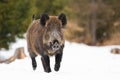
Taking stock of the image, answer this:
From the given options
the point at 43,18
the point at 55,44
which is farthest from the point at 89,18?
the point at 55,44

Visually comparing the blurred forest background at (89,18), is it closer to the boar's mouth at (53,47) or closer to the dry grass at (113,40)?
the dry grass at (113,40)

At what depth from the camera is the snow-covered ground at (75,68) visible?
12.1 meters

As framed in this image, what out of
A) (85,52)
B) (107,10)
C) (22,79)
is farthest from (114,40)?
(22,79)

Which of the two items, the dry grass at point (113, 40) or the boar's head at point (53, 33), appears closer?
the boar's head at point (53, 33)

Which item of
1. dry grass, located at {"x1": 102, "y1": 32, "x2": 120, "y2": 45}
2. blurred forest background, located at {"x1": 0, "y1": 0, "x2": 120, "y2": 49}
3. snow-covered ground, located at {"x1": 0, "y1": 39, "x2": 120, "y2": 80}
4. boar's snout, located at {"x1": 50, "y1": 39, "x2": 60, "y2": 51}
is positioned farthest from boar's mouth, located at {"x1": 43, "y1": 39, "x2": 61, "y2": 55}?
dry grass, located at {"x1": 102, "y1": 32, "x2": 120, "y2": 45}

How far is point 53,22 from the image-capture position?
12.8 metres

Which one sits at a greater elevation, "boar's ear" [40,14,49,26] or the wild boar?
"boar's ear" [40,14,49,26]

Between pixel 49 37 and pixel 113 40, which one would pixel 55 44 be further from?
pixel 113 40

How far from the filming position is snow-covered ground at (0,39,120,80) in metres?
12.1

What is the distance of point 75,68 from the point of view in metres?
15.7

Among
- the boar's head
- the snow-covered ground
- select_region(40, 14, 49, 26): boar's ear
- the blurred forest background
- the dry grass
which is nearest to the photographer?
the snow-covered ground

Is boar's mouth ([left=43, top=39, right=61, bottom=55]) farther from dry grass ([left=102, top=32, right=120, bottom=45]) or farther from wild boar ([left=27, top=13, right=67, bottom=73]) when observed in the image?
dry grass ([left=102, top=32, right=120, bottom=45])

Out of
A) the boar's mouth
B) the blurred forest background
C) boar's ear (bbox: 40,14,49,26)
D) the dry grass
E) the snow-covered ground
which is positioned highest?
boar's ear (bbox: 40,14,49,26)

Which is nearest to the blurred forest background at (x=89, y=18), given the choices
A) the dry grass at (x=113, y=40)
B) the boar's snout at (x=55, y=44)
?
the dry grass at (x=113, y=40)
